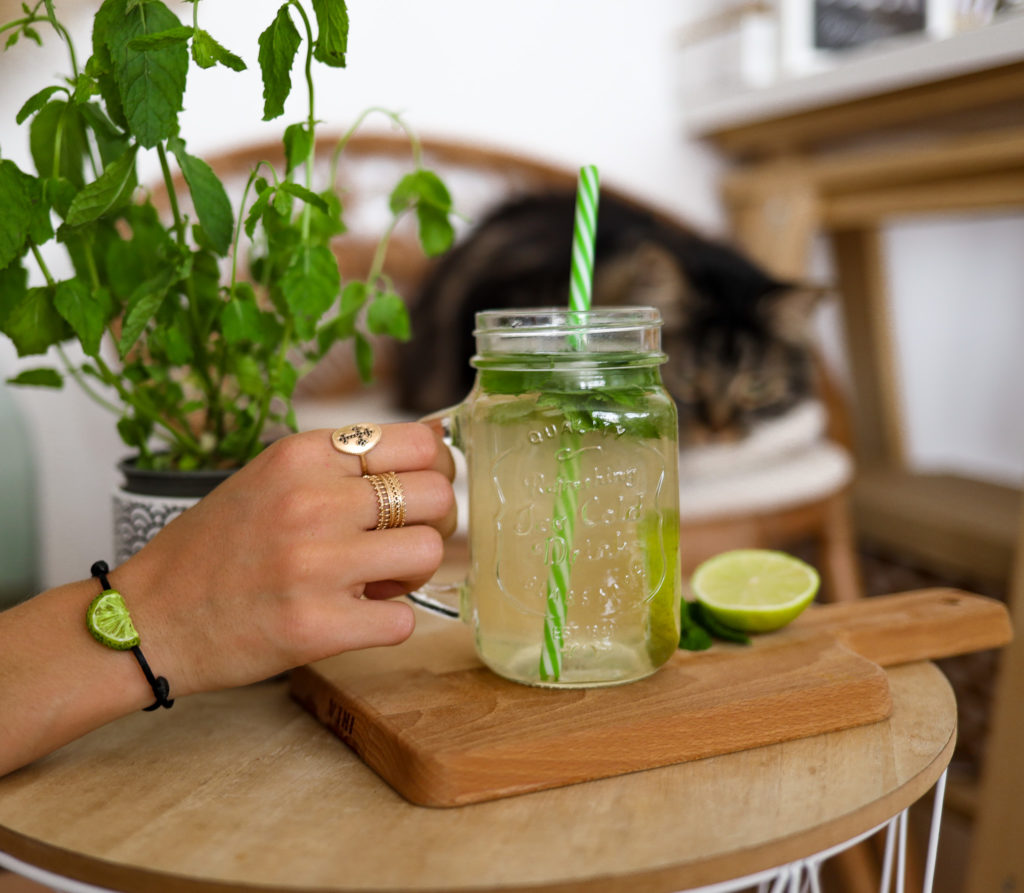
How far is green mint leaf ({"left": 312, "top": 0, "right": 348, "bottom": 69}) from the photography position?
1.90ft

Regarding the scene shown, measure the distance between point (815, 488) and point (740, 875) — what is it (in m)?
1.08

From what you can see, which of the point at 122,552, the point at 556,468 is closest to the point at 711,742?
the point at 556,468

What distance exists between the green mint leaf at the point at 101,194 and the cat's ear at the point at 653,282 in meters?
1.14

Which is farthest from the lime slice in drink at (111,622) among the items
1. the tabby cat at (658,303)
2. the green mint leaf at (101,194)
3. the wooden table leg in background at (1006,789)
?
the tabby cat at (658,303)

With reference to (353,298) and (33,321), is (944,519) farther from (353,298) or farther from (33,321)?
(33,321)

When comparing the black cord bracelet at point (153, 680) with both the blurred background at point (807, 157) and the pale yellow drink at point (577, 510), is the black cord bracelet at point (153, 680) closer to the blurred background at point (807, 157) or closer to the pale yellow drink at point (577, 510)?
the pale yellow drink at point (577, 510)

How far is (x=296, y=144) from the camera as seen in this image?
67cm

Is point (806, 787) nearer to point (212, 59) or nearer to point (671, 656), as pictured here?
point (671, 656)

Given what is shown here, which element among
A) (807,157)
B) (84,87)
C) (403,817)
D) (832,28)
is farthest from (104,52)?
(807,157)

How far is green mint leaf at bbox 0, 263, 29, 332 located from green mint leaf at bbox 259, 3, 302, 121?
0.23 m

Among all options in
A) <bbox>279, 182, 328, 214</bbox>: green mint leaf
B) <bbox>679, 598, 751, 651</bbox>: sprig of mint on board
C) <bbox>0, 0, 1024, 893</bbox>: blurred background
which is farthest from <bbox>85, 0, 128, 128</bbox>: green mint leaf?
<bbox>0, 0, 1024, 893</bbox>: blurred background

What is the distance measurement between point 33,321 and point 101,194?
0.12 m

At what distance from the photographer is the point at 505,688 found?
2.10ft

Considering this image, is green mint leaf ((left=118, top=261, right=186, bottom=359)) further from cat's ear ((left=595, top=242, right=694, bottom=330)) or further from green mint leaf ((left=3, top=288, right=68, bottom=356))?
cat's ear ((left=595, top=242, right=694, bottom=330))
